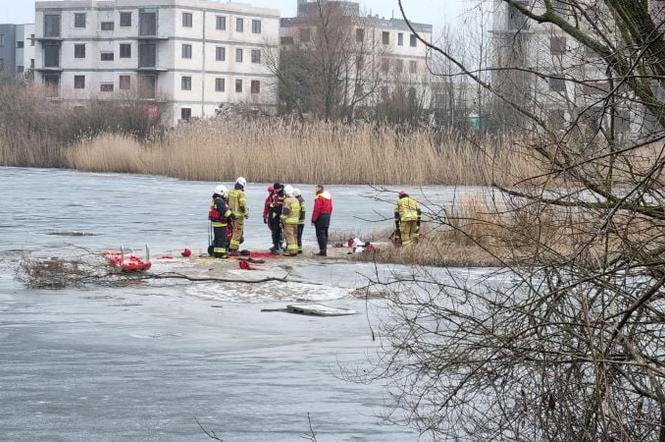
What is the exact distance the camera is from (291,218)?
2378cm

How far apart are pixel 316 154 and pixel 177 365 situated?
102 feet

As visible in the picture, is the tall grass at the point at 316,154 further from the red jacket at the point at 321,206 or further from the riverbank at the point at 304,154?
the red jacket at the point at 321,206

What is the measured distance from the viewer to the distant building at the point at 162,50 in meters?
97.6

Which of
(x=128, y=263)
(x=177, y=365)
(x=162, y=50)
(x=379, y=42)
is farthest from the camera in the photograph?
(x=379, y=42)

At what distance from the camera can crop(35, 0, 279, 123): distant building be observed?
97562 millimetres

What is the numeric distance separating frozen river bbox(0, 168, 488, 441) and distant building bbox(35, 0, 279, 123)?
7445 cm

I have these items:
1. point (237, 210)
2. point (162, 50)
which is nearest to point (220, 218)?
point (237, 210)

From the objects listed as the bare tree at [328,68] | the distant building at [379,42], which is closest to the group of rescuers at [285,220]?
the distant building at [379,42]

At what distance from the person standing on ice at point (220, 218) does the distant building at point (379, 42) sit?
132 feet

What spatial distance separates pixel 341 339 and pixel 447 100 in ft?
158

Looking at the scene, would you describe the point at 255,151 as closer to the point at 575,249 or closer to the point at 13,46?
the point at 575,249

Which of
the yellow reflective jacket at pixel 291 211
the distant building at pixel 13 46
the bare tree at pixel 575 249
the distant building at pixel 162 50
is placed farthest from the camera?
the distant building at pixel 13 46

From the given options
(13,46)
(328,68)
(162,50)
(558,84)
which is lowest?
(558,84)

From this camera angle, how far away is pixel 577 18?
7.58 m
